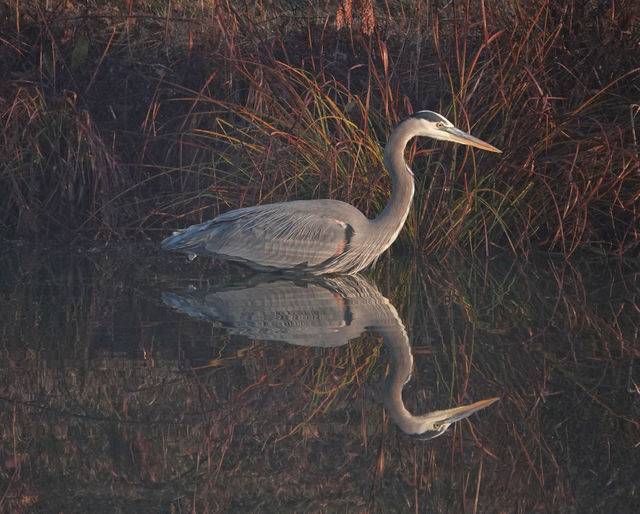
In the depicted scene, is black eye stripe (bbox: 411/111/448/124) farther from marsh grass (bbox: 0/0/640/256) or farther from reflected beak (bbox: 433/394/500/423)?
reflected beak (bbox: 433/394/500/423)

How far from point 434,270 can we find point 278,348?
2.48 metres

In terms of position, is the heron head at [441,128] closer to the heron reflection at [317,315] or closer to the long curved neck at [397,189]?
the long curved neck at [397,189]

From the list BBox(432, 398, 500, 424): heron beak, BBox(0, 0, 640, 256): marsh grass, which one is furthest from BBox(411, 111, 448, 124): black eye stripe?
BBox(432, 398, 500, 424): heron beak

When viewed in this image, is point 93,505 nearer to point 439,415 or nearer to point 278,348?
point 439,415

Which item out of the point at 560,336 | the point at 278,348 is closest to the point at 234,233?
the point at 278,348

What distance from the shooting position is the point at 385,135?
755 centimetres

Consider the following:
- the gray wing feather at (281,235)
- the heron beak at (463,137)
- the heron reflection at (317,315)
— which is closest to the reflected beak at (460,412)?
the heron reflection at (317,315)

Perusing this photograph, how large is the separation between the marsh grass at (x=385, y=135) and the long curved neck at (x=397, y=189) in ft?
1.83

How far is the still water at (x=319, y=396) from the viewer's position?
2.85 meters

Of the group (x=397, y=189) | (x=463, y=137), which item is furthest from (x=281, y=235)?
(x=463, y=137)

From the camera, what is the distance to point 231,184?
25.6 ft

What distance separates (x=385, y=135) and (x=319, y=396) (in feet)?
13.8

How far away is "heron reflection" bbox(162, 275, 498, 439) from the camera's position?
12.1 ft

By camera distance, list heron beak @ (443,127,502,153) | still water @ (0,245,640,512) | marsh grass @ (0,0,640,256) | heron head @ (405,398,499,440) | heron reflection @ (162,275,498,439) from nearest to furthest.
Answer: still water @ (0,245,640,512) → heron head @ (405,398,499,440) → heron reflection @ (162,275,498,439) → heron beak @ (443,127,502,153) → marsh grass @ (0,0,640,256)
